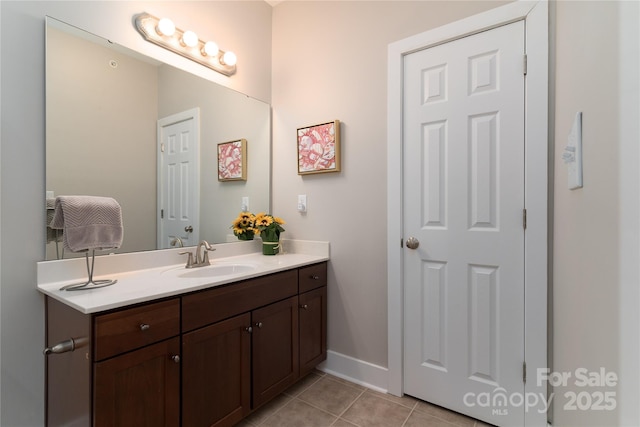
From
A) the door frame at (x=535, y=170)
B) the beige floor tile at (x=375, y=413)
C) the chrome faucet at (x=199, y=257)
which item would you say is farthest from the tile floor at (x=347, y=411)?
the chrome faucet at (x=199, y=257)

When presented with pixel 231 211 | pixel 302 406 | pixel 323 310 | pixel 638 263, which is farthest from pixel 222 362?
pixel 638 263

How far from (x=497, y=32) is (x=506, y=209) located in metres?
0.91

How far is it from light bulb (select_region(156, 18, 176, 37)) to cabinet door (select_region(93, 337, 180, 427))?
1.62 meters

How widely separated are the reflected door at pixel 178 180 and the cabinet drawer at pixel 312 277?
718 millimetres

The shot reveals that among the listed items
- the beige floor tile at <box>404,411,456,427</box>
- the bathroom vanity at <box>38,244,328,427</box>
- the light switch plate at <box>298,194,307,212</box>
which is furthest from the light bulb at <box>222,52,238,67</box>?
the beige floor tile at <box>404,411,456,427</box>

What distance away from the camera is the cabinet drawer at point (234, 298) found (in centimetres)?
123

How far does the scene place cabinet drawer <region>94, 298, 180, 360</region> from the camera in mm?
980

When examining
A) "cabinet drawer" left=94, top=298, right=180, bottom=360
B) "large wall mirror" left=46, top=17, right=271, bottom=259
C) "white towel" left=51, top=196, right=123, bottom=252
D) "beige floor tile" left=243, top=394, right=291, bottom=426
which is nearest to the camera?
"cabinet drawer" left=94, top=298, right=180, bottom=360

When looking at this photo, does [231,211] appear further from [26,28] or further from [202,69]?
[26,28]

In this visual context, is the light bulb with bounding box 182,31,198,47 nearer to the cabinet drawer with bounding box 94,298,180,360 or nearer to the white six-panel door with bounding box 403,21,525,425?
the white six-panel door with bounding box 403,21,525,425

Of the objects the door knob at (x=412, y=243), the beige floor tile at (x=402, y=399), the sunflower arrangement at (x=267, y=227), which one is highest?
the sunflower arrangement at (x=267, y=227)

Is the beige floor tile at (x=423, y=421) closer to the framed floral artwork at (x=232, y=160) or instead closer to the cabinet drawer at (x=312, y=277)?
the cabinet drawer at (x=312, y=277)

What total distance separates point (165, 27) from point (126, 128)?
0.62 m

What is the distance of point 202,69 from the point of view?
74.0 inches
